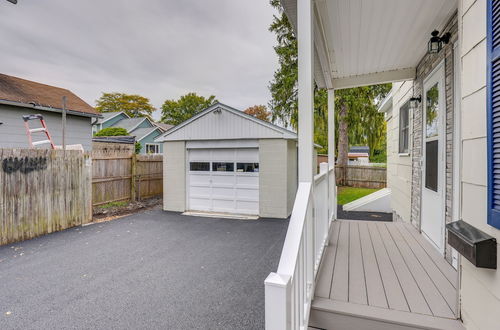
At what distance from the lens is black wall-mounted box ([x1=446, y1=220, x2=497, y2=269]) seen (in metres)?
1.24

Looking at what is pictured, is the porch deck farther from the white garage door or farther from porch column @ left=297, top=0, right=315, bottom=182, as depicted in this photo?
the white garage door

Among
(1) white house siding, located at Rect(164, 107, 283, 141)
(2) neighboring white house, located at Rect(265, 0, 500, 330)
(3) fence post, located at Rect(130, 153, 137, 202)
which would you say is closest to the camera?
(2) neighboring white house, located at Rect(265, 0, 500, 330)

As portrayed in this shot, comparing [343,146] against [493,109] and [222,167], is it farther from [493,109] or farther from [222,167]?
[493,109]

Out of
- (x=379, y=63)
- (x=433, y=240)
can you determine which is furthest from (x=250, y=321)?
(x=379, y=63)

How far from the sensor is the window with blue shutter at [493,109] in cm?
117

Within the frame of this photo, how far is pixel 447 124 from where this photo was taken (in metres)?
2.70

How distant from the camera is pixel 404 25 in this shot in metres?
2.63

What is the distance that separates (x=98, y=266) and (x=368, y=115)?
40.3 ft

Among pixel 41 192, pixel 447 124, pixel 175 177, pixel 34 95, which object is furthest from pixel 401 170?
pixel 34 95

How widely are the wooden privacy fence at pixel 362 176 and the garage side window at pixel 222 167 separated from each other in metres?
7.26

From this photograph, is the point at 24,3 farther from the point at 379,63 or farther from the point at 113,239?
the point at 379,63

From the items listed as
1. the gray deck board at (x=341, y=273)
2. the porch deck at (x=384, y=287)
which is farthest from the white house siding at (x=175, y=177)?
the porch deck at (x=384, y=287)

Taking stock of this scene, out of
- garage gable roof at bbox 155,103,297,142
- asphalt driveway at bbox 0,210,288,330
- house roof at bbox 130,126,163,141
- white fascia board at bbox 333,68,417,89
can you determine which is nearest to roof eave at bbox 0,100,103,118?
garage gable roof at bbox 155,103,297,142

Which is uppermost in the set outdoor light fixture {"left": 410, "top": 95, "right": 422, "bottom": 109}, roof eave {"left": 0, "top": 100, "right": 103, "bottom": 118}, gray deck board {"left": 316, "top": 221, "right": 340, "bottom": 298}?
roof eave {"left": 0, "top": 100, "right": 103, "bottom": 118}
